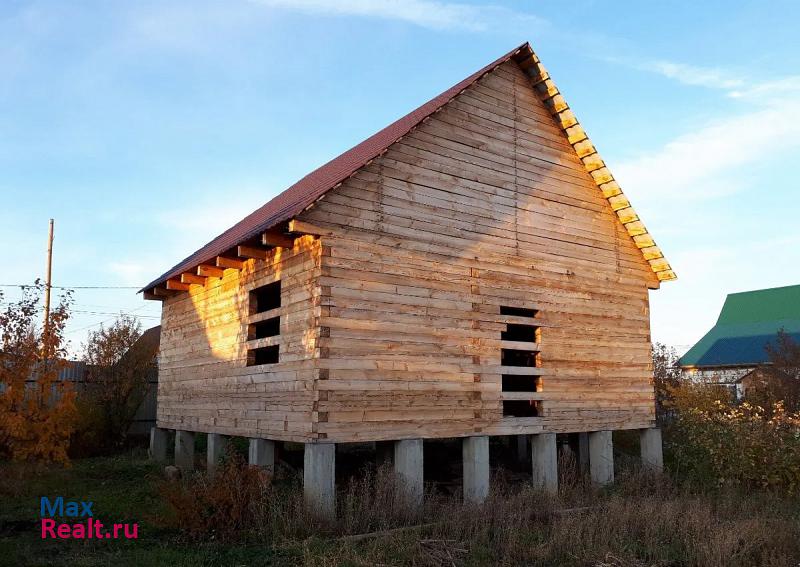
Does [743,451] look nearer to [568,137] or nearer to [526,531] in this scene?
[526,531]

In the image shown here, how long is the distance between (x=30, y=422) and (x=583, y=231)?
40.2 ft

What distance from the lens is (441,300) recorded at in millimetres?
13305

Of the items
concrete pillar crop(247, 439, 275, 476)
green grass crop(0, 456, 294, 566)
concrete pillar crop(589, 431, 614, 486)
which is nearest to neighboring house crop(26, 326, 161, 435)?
green grass crop(0, 456, 294, 566)

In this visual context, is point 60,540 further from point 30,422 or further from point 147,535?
point 30,422

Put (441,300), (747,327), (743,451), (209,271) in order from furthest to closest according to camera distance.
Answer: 1. (747,327)
2. (209,271)
3. (743,451)
4. (441,300)

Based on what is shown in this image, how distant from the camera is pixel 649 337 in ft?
56.7

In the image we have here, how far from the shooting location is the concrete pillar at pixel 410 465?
40.0 ft

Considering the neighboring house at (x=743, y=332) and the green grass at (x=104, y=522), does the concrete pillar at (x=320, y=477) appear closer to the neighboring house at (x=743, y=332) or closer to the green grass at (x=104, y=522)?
the green grass at (x=104, y=522)

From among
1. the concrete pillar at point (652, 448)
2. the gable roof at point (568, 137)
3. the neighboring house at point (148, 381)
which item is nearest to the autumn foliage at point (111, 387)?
the neighboring house at point (148, 381)

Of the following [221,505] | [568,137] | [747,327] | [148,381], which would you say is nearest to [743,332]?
[747,327]

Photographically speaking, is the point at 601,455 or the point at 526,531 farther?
the point at 601,455

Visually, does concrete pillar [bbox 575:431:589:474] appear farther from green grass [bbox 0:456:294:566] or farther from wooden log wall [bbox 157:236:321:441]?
green grass [bbox 0:456:294:566]

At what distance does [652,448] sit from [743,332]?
2779cm

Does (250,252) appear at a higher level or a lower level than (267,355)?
higher
